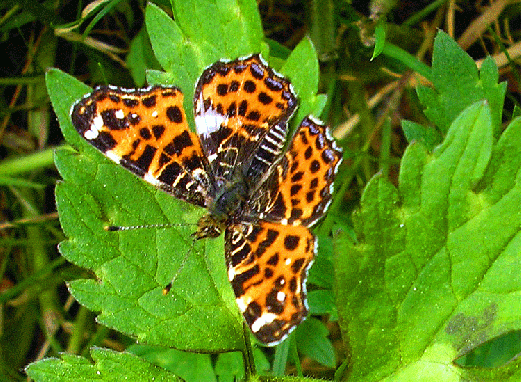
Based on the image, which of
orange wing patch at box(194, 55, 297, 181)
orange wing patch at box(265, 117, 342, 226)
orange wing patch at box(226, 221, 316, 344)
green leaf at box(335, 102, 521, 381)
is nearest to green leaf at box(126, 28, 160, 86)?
orange wing patch at box(194, 55, 297, 181)

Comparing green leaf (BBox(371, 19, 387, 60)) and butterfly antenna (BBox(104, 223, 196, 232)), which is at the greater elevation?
green leaf (BBox(371, 19, 387, 60))

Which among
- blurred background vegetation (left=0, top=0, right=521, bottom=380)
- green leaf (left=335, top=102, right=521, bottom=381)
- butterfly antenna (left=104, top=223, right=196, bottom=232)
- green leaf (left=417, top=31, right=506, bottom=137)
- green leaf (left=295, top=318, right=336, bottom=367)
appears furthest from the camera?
blurred background vegetation (left=0, top=0, right=521, bottom=380)

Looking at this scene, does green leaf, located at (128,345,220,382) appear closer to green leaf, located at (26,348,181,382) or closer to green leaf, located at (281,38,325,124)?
green leaf, located at (26,348,181,382)

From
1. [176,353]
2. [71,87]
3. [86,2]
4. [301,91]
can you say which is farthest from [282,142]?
[86,2]

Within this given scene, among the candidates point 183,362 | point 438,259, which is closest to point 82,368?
point 183,362

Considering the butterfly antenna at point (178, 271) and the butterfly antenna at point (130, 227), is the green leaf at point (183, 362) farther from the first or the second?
the butterfly antenna at point (130, 227)

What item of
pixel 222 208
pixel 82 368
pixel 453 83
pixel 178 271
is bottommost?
pixel 82 368

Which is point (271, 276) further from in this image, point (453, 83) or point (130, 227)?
point (453, 83)
